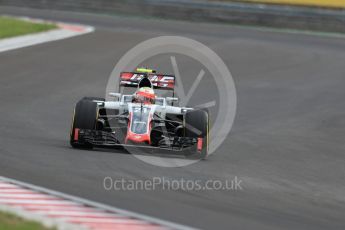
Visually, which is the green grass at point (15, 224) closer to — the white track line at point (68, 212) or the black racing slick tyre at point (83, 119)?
the white track line at point (68, 212)

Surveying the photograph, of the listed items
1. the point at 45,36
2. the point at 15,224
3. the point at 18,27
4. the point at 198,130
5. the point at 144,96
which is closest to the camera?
the point at 15,224

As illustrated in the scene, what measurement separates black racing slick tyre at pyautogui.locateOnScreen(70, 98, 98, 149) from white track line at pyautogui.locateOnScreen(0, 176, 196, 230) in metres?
3.26

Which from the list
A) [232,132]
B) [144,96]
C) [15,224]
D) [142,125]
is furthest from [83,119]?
[15,224]

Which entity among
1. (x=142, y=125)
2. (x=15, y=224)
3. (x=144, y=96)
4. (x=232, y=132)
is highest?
(x=144, y=96)

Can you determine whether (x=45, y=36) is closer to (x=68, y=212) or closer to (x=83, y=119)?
(x=83, y=119)

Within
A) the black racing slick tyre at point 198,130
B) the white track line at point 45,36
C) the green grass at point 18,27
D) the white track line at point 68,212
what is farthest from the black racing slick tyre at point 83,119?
the green grass at point 18,27

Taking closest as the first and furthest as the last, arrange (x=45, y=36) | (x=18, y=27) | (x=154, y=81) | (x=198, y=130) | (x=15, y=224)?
1. (x=15, y=224)
2. (x=198, y=130)
3. (x=154, y=81)
4. (x=45, y=36)
5. (x=18, y=27)

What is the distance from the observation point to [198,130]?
13164mm

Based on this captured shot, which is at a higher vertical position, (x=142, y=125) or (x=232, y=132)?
(x=142, y=125)

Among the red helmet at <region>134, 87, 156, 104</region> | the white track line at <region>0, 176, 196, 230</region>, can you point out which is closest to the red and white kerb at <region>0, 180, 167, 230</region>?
the white track line at <region>0, 176, 196, 230</region>

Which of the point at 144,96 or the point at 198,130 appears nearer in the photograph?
the point at 198,130

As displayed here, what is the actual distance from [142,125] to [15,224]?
527cm

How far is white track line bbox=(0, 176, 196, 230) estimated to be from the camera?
321 inches

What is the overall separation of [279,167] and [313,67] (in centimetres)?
1218
